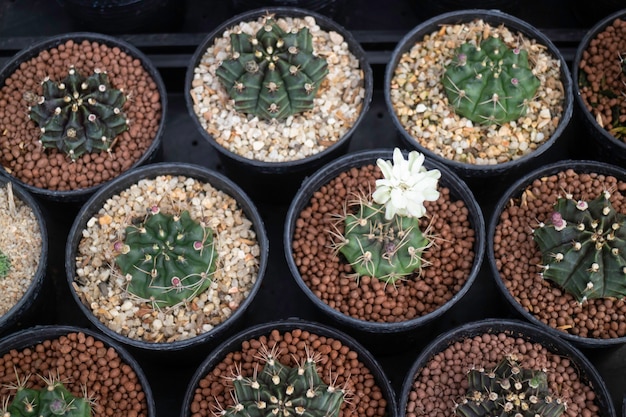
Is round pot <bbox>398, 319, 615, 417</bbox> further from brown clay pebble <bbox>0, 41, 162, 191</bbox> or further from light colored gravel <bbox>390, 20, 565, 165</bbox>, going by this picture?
brown clay pebble <bbox>0, 41, 162, 191</bbox>

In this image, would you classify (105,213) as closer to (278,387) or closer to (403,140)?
(278,387)

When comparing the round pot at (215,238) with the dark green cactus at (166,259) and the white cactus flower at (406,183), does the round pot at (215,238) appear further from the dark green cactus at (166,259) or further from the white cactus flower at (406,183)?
the white cactus flower at (406,183)

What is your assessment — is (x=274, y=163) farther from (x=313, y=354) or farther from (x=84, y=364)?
(x=84, y=364)

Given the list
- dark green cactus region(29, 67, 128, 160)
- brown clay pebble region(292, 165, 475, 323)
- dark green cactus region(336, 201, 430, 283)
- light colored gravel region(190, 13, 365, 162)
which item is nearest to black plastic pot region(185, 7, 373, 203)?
light colored gravel region(190, 13, 365, 162)

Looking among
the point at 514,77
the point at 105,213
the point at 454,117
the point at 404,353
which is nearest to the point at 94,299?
the point at 105,213

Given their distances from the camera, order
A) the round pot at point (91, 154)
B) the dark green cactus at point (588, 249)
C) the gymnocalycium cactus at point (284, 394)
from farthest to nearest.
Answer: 1. the round pot at point (91, 154)
2. the dark green cactus at point (588, 249)
3. the gymnocalycium cactus at point (284, 394)

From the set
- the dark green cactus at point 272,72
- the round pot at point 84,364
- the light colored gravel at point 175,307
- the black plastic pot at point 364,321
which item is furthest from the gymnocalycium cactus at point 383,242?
the round pot at point 84,364
